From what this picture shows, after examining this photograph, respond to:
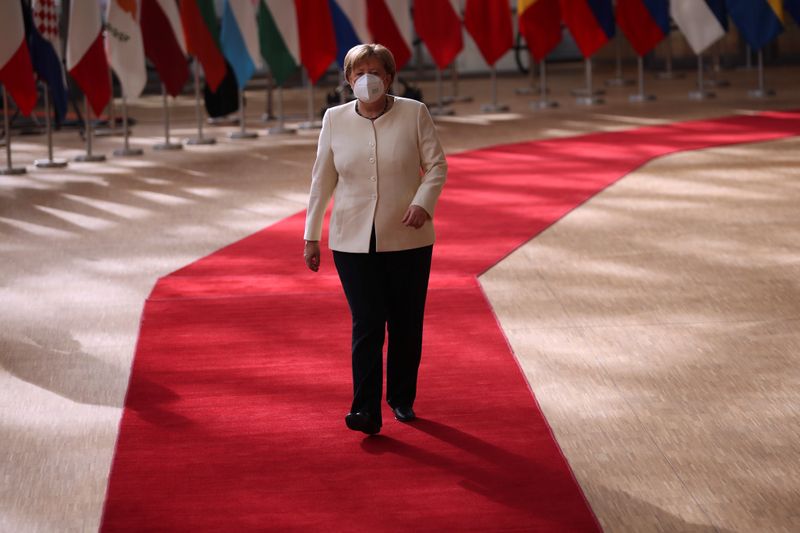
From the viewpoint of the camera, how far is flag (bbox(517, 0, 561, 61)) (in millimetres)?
13938

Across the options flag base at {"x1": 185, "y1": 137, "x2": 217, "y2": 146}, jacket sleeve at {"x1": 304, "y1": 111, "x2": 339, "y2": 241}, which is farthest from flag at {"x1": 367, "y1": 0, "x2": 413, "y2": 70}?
jacket sleeve at {"x1": 304, "y1": 111, "x2": 339, "y2": 241}

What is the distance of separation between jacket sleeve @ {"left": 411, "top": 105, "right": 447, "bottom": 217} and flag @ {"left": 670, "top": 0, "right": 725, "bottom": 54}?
36.0 feet

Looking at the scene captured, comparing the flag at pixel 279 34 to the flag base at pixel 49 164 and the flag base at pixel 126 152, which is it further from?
the flag base at pixel 49 164

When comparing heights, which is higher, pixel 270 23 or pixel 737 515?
pixel 270 23

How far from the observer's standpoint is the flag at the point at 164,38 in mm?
11719

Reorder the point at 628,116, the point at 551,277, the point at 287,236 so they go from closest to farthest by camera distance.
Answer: the point at 551,277 < the point at 287,236 < the point at 628,116

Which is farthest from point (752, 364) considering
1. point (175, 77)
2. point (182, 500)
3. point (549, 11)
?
point (549, 11)

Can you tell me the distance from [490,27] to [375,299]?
10.4m

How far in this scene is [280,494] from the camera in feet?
11.4

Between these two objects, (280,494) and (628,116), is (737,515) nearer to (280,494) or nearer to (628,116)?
(280,494)

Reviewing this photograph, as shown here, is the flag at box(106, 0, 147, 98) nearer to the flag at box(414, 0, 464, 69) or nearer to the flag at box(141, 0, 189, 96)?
the flag at box(141, 0, 189, 96)

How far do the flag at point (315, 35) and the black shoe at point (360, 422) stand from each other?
9165 mm

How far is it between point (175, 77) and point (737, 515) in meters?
9.59

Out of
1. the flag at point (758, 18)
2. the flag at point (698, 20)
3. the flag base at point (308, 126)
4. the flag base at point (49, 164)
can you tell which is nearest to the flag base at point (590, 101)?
the flag at point (698, 20)
